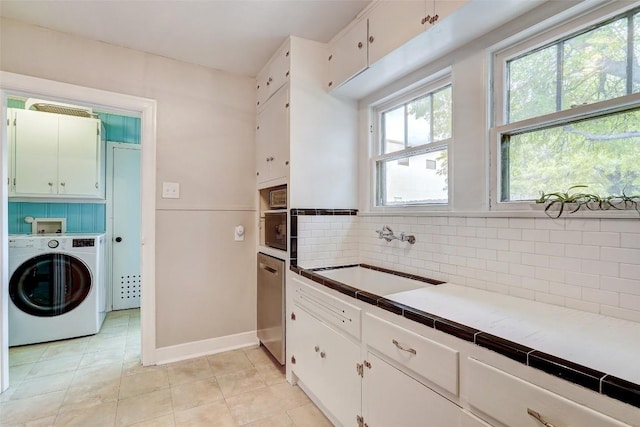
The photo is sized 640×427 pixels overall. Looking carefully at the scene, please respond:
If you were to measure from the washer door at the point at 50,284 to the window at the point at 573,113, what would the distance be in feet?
12.1

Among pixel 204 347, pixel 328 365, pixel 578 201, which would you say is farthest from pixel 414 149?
pixel 204 347

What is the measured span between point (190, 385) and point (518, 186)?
2448 millimetres

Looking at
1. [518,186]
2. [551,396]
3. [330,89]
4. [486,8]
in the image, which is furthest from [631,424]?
[330,89]

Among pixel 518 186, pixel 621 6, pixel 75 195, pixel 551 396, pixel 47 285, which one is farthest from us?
pixel 75 195

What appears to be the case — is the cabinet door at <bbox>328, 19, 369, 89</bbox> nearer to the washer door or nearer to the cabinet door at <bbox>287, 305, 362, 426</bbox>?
the cabinet door at <bbox>287, 305, 362, 426</bbox>

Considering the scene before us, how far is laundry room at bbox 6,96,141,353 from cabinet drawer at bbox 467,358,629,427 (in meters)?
3.25

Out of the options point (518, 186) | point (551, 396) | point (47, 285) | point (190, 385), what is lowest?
point (190, 385)

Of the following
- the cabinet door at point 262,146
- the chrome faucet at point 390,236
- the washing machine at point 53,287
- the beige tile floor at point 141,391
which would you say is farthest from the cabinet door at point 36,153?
the chrome faucet at point 390,236

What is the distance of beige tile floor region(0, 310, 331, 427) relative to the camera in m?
1.80

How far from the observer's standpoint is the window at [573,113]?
1155 millimetres

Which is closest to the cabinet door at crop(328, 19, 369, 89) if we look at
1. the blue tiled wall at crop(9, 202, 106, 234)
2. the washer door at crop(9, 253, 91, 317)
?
the washer door at crop(9, 253, 91, 317)

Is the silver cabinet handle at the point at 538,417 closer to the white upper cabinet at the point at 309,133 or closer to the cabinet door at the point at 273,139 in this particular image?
the white upper cabinet at the point at 309,133

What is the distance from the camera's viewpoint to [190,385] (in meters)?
2.15

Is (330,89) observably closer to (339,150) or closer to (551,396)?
(339,150)
